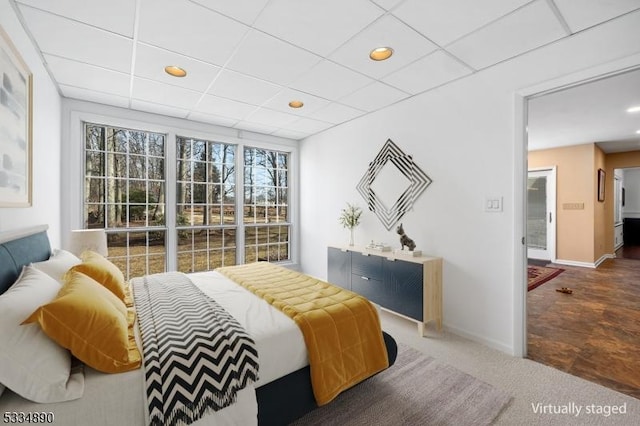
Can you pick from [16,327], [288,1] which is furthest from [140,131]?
[16,327]

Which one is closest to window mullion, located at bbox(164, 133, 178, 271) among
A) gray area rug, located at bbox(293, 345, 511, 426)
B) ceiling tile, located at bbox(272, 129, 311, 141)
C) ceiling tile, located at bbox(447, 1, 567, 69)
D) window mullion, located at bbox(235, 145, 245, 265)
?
window mullion, located at bbox(235, 145, 245, 265)

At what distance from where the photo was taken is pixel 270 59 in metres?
2.56

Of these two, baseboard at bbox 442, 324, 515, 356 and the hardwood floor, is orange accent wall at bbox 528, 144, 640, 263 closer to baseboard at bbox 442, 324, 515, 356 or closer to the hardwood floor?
the hardwood floor

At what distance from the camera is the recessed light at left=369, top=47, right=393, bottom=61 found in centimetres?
240

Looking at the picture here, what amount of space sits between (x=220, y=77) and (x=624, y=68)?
337cm

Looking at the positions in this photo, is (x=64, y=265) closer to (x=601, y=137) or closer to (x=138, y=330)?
(x=138, y=330)

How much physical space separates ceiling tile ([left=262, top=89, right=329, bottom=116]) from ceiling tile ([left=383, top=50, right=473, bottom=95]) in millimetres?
926

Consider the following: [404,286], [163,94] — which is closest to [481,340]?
[404,286]

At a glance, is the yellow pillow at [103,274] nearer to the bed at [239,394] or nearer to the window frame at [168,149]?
the bed at [239,394]

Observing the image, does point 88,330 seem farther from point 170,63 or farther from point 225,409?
point 170,63

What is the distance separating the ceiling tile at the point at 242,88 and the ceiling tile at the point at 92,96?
4.04 feet

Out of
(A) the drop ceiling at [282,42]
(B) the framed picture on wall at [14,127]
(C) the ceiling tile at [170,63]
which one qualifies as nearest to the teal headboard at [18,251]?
(B) the framed picture on wall at [14,127]

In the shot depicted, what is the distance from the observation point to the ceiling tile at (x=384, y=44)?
7.00 feet

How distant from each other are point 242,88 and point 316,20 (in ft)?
4.57
